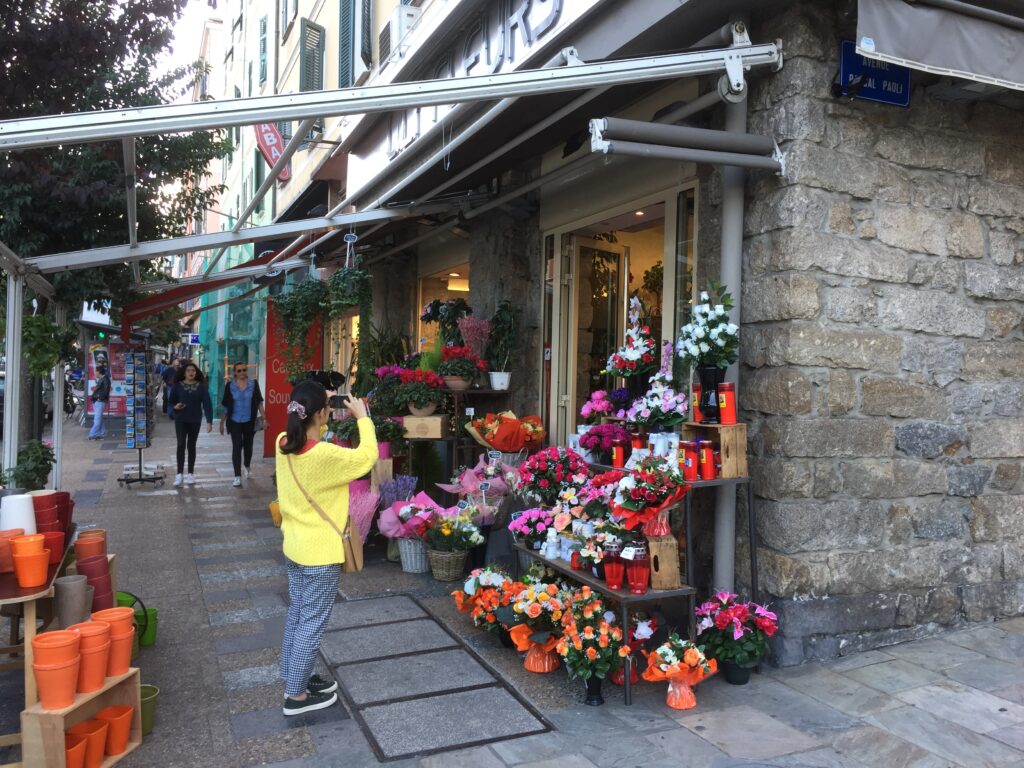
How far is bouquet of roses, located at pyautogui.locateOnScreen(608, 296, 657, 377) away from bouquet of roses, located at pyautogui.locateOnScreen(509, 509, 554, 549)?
1147 millimetres

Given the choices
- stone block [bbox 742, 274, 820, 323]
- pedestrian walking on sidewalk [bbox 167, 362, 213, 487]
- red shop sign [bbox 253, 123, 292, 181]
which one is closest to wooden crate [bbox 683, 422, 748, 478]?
stone block [bbox 742, 274, 820, 323]

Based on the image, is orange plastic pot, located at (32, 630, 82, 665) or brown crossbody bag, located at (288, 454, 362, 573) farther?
brown crossbody bag, located at (288, 454, 362, 573)

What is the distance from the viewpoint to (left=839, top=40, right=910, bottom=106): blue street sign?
14.2ft

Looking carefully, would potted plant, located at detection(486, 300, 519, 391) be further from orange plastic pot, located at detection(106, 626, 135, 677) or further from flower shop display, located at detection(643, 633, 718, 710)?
orange plastic pot, located at detection(106, 626, 135, 677)

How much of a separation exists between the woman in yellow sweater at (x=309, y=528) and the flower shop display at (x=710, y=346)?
1.83 m

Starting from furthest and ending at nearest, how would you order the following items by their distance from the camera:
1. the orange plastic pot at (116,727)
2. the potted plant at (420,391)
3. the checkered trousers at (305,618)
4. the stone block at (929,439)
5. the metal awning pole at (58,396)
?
the potted plant at (420,391)
the metal awning pole at (58,396)
the stone block at (929,439)
the checkered trousers at (305,618)
the orange plastic pot at (116,727)

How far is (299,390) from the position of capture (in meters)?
3.80

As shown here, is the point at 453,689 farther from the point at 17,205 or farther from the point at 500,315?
the point at 17,205

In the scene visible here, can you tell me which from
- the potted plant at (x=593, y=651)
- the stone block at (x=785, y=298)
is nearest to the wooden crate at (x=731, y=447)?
the stone block at (x=785, y=298)

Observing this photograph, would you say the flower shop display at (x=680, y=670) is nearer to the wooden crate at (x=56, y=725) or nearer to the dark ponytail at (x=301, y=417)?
the dark ponytail at (x=301, y=417)

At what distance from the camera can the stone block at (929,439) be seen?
4688mm

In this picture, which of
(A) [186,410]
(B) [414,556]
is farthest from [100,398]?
(B) [414,556]

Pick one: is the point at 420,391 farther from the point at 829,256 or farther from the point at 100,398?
the point at 100,398

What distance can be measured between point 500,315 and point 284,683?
4286 millimetres
